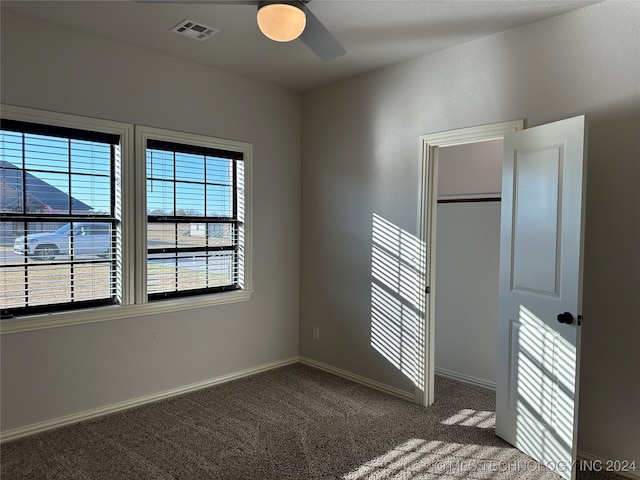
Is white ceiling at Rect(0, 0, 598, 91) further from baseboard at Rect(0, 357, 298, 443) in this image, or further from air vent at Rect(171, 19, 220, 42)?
baseboard at Rect(0, 357, 298, 443)

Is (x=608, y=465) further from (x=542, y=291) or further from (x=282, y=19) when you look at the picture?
(x=282, y=19)

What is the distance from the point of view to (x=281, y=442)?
2.88m

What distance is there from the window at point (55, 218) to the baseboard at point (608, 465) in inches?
132

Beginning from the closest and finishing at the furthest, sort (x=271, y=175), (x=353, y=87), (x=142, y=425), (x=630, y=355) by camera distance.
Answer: (x=630, y=355)
(x=142, y=425)
(x=353, y=87)
(x=271, y=175)

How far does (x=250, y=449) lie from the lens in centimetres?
279

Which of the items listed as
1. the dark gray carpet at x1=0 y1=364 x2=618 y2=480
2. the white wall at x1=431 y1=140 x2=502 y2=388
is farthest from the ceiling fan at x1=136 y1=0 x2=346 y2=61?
the dark gray carpet at x1=0 y1=364 x2=618 y2=480

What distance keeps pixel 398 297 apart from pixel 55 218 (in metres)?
2.62

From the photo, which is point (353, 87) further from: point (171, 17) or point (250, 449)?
point (250, 449)

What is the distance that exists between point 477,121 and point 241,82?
2.11 meters

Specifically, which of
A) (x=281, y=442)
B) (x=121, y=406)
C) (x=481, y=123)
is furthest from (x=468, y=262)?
(x=121, y=406)

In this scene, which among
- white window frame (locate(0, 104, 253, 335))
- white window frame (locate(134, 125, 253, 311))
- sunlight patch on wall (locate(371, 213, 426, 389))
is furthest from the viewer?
sunlight patch on wall (locate(371, 213, 426, 389))

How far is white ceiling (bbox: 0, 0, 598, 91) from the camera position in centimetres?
268

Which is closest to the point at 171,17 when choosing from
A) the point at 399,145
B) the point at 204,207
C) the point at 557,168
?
the point at 204,207

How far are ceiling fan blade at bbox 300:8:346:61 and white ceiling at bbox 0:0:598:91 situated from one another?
0.29 meters
